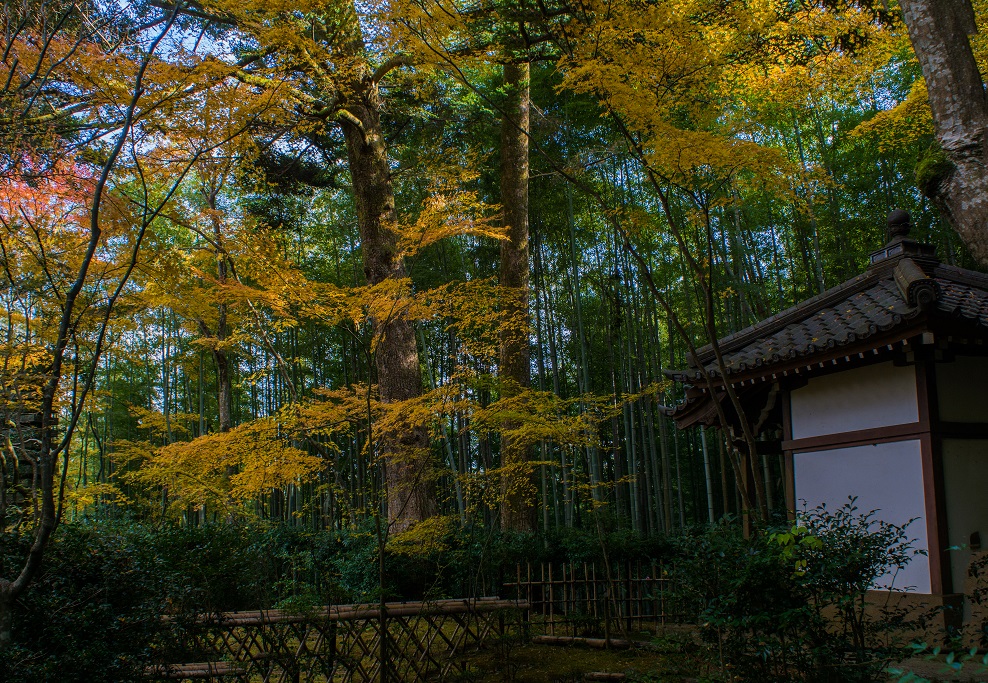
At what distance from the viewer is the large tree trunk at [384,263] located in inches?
267

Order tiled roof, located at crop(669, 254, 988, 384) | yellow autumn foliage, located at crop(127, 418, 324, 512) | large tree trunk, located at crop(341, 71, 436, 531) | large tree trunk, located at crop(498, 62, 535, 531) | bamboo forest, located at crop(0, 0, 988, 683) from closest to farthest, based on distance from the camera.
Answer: bamboo forest, located at crop(0, 0, 988, 683) < tiled roof, located at crop(669, 254, 988, 384) < yellow autumn foliage, located at crop(127, 418, 324, 512) < large tree trunk, located at crop(341, 71, 436, 531) < large tree trunk, located at crop(498, 62, 535, 531)

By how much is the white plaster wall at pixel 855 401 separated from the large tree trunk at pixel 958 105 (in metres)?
1.00

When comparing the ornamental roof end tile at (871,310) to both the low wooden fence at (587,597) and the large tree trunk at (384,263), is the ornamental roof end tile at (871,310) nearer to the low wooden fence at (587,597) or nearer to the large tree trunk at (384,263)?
the low wooden fence at (587,597)

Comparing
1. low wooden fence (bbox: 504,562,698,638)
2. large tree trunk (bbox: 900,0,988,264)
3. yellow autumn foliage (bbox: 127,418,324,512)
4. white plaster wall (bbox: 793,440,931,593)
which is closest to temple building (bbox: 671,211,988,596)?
white plaster wall (bbox: 793,440,931,593)

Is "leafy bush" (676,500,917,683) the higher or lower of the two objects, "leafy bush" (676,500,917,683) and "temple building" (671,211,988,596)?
the lower

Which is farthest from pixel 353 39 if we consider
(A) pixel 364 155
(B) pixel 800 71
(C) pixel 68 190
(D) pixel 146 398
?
(D) pixel 146 398

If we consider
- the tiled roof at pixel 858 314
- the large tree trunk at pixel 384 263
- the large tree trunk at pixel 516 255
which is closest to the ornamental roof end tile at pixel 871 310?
the tiled roof at pixel 858 314

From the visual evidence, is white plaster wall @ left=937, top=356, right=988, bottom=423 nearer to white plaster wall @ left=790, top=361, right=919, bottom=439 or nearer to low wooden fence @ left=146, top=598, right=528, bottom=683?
white plaster wall @ left=790, top=361, right=919, bottom=439

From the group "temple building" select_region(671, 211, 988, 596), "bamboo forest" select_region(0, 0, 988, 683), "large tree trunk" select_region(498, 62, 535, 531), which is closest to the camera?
"bamboo forest" select_region(0, 0, 988, 683)

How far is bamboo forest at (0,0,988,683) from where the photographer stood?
3.21 meters

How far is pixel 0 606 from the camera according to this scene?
2314 millimetres

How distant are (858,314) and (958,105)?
1544mm

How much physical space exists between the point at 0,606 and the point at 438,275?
10630mm

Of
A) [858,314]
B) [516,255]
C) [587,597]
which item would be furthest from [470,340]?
[858,314]
